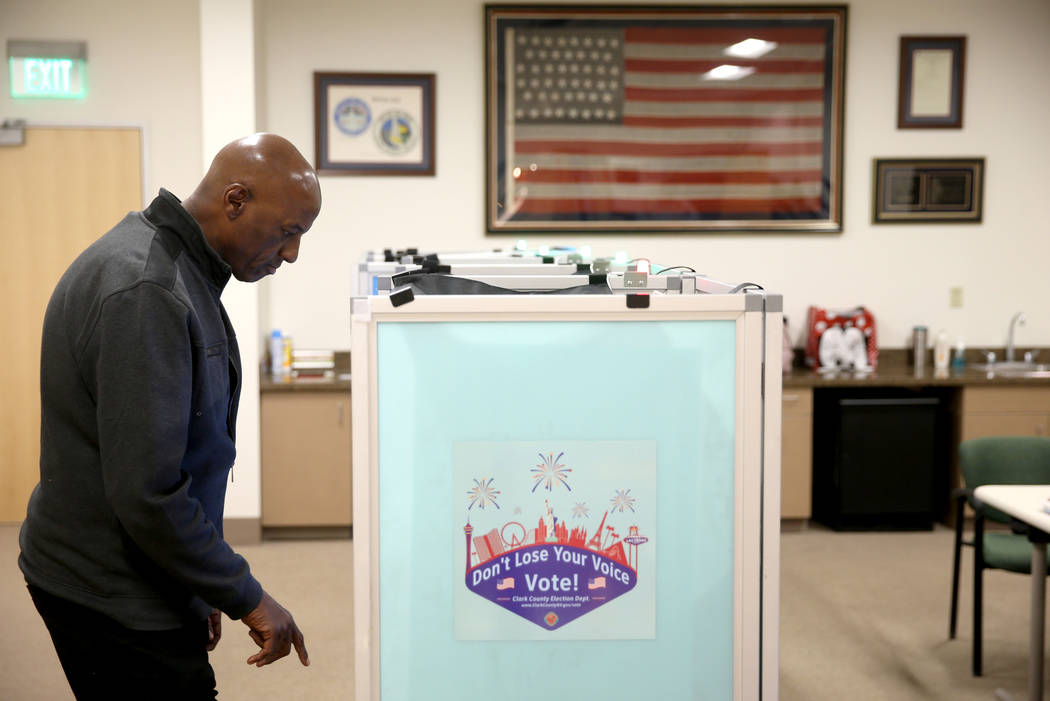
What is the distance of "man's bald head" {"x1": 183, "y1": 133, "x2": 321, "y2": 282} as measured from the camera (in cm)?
148

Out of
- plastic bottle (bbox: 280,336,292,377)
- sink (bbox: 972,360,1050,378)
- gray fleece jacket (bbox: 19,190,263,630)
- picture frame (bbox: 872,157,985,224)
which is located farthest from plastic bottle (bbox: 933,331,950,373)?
gray fleece jacket (bbox: 19,190,263,630)

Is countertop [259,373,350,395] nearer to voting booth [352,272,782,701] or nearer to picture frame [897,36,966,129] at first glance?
picture frame [897,36,966,129]

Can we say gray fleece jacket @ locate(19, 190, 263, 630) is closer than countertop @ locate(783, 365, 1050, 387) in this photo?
Yes

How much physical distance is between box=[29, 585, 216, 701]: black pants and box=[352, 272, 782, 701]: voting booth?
28 cm

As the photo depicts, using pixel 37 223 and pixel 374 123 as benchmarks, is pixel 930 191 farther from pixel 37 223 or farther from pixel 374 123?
pixel 37 223

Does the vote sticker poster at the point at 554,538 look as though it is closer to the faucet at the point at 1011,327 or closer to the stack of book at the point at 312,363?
the stack of book at the point at 312,363

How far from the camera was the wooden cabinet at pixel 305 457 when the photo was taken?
16.5 feet

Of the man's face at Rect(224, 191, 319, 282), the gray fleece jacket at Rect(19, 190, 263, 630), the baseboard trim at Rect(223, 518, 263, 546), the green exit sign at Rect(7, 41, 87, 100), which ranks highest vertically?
the green exit sign at Rect(7, 41, 87, 100)

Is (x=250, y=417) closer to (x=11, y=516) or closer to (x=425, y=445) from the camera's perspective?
(x=11, y=516)

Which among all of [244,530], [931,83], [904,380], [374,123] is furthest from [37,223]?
[931,83]

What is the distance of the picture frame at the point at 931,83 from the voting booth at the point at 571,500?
4.56 meters

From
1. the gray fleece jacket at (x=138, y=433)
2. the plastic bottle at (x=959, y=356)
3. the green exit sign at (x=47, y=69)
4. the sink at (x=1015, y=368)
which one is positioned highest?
the green exit sign at (x=47, y=69)

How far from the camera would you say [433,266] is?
2773 mm

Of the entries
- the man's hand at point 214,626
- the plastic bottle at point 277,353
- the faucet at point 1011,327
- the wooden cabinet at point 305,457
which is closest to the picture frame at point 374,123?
the plastic bottle at point 277,353
